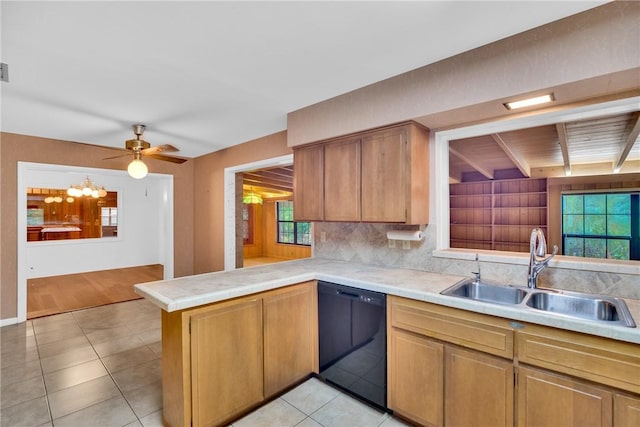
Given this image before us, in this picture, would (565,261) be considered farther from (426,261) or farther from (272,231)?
(272,231)

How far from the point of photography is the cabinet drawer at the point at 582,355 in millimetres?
1278

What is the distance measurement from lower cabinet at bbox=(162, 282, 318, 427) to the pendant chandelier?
658 cm

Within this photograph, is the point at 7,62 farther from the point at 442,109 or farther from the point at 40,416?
the point at 442,109

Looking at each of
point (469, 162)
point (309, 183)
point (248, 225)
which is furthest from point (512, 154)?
point (248, 225)

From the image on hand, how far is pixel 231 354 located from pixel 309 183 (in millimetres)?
1641

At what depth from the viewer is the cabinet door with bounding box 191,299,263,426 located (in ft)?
5.90

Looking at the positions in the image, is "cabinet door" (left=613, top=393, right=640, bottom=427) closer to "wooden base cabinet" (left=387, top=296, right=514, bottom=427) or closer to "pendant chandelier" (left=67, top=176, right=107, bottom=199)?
"wooden base cabinet" (left=387, top=296, right=514, bottom=427)

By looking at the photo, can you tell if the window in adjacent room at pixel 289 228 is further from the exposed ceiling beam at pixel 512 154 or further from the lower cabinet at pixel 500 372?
the lower cabinet at pixel 500 372

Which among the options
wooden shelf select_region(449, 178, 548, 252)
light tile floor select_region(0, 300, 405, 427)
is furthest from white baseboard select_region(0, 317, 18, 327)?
wooden shelf select_region(449, 178, 548, 252)

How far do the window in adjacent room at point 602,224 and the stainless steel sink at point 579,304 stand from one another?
4.68 meters

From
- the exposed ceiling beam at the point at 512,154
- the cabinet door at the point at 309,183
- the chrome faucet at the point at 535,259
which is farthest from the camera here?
the exposed ceiling beam at the point at 512,154

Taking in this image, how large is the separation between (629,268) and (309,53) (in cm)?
238

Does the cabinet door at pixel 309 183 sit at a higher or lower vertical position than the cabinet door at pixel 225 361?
higher

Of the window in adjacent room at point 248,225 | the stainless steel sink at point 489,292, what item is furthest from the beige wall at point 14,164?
the window in adjacent room at point 248,225
